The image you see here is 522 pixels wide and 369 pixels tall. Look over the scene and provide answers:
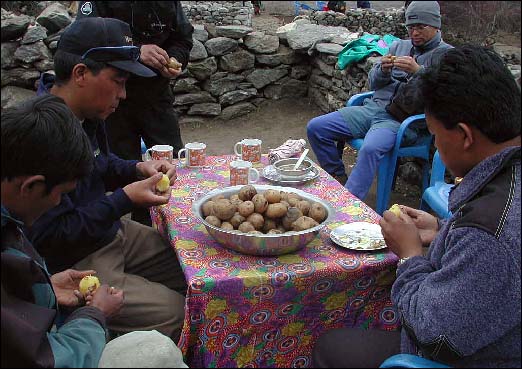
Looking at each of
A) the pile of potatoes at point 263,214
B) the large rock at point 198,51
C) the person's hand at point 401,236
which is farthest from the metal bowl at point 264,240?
the large rock at point 198,51

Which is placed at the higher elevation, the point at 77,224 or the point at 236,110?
the point at 77,224

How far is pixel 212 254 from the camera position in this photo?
2.10 m

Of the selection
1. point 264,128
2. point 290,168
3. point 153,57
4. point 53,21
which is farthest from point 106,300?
point 53,21

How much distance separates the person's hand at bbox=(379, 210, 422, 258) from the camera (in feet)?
6.19

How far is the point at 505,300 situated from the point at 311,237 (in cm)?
80

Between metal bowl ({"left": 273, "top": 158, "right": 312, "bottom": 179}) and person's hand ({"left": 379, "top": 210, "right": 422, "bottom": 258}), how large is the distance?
36.7 inches

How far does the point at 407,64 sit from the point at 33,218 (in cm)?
346

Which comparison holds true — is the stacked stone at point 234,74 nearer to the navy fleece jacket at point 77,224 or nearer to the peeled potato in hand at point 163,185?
the navy fleece jacket at point 77,224

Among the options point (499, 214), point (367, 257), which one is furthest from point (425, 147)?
point (499, 214)

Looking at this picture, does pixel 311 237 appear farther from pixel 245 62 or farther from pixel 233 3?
pixel 233 3

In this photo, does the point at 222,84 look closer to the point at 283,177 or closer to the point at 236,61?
the point at 236,61

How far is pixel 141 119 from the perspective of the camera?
4023mm

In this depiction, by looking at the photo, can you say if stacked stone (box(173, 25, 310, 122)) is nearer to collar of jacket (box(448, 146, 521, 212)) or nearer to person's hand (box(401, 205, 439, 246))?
person's hand (box(401, 205, 439, 246))

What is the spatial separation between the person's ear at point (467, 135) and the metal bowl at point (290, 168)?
1362 mm
